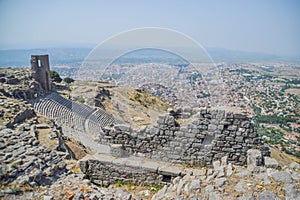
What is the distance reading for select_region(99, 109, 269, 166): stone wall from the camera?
19.1ft

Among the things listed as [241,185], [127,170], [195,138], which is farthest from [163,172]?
[241,185]

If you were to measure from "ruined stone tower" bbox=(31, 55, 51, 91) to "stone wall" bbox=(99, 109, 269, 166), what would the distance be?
2361 cm

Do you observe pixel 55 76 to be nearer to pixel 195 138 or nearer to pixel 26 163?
pixel 26 163

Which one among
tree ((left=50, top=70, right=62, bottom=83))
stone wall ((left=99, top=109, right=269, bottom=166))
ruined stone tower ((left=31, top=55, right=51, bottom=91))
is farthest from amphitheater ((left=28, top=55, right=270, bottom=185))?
tree ((left=50, top=70, right=62, bottom=83))

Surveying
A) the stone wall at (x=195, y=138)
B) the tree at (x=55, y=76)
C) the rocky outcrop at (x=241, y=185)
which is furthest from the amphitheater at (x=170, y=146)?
the tree at (x=55, y=76)

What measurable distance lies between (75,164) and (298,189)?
5393 mm

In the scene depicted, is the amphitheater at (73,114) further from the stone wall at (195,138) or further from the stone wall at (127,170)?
the stone wall at (195,138)

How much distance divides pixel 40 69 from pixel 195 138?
2587cm

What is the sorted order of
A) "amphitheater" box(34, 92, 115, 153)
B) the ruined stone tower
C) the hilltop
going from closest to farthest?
the hilltop < "amphitheater" box(34, 92, 115, 153) < the ruined stone tower

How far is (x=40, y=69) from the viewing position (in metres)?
27.5

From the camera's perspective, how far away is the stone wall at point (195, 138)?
583 cm

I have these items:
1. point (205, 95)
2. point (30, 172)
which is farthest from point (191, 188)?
point (205, 95)

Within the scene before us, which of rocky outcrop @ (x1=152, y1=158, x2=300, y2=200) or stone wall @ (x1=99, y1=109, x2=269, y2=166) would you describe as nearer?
rocky outcrop @ (x1=152, y1=158, x2=300, y2=200)

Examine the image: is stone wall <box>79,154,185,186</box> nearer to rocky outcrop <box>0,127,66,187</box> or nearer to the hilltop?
the hilltop
